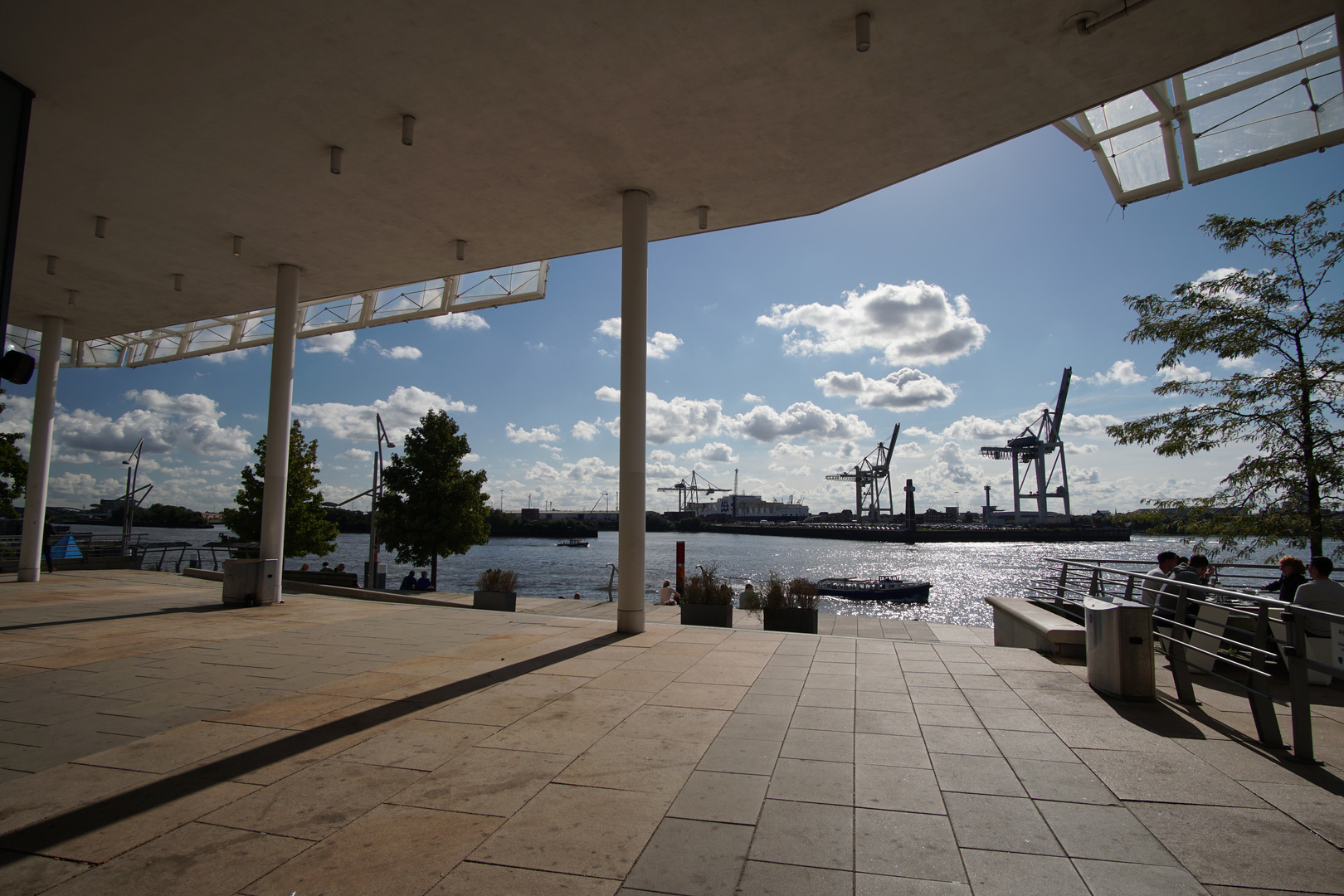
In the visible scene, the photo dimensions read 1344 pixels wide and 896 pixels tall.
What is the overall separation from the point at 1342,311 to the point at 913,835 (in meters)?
9.38

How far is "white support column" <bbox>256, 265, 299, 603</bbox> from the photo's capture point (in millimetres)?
11688

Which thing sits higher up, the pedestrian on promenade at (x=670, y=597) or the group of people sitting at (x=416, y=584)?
the pedestrian on promenade at (x=670, y=597)

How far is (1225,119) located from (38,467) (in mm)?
22310

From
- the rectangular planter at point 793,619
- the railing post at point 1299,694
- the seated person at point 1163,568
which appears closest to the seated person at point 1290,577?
the seated person at point 1163,568

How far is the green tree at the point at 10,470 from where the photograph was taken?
21594mm

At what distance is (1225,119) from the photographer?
776 centimetres

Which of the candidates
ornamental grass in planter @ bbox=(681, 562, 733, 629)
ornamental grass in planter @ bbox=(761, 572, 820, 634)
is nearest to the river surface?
ornamental grass in planter @ bbox=(761, 572, 820, 634)

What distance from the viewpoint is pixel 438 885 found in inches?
103

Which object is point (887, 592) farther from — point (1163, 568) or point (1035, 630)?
point (1035, 630)

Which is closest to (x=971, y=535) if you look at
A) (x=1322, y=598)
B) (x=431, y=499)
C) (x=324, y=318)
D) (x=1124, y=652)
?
(x=431, y=499)

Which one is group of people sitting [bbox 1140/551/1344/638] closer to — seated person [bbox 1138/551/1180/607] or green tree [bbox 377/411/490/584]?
seated person [bbox 1138/551/1180/607]

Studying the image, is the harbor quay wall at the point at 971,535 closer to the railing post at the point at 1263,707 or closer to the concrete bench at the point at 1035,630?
the concrete bench at the point at 1035,630

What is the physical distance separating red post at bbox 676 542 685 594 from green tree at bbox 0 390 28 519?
20.8 meters

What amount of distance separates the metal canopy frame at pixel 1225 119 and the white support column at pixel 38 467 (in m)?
20.5
